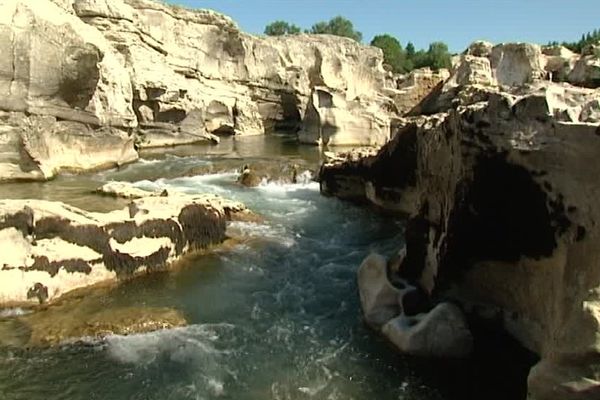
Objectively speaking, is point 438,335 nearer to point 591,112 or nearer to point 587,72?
point 591,112

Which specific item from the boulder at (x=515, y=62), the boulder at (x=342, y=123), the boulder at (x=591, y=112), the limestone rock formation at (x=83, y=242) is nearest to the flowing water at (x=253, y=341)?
the limestone rock formation at (x=83, y=242)

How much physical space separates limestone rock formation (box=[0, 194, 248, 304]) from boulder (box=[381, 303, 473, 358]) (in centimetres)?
500

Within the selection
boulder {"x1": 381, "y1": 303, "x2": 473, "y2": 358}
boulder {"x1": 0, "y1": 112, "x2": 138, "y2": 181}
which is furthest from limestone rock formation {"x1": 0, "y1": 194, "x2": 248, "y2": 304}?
boulder {"x1": 0, "y1": 112, "x2": 138, "y2": 181}

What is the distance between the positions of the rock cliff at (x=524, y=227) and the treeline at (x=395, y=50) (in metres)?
59.4

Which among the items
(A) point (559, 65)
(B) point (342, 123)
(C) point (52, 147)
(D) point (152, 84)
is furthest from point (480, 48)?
(C) point (52, 147)

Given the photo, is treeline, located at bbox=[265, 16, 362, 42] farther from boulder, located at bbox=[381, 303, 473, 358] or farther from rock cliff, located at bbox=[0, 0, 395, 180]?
boulder, located at bbox=[381, 303, 473, 358]

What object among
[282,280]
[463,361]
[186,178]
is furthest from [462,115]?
[186,178]

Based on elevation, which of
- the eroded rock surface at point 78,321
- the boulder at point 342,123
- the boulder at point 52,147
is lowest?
the eroded rock surface at point 78,321

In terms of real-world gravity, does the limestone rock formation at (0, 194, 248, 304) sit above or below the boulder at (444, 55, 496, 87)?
below

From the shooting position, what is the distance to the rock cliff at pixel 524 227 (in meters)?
→ 5.02

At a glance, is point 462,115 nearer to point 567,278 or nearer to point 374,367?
point 567,278

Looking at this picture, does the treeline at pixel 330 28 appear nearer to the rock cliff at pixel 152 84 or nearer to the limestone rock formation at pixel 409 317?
the rock cliff at pixel 152 84

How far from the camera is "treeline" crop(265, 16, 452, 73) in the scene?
231 ft

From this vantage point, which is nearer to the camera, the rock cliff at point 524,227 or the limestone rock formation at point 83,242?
the rock cliff at point 524,227
